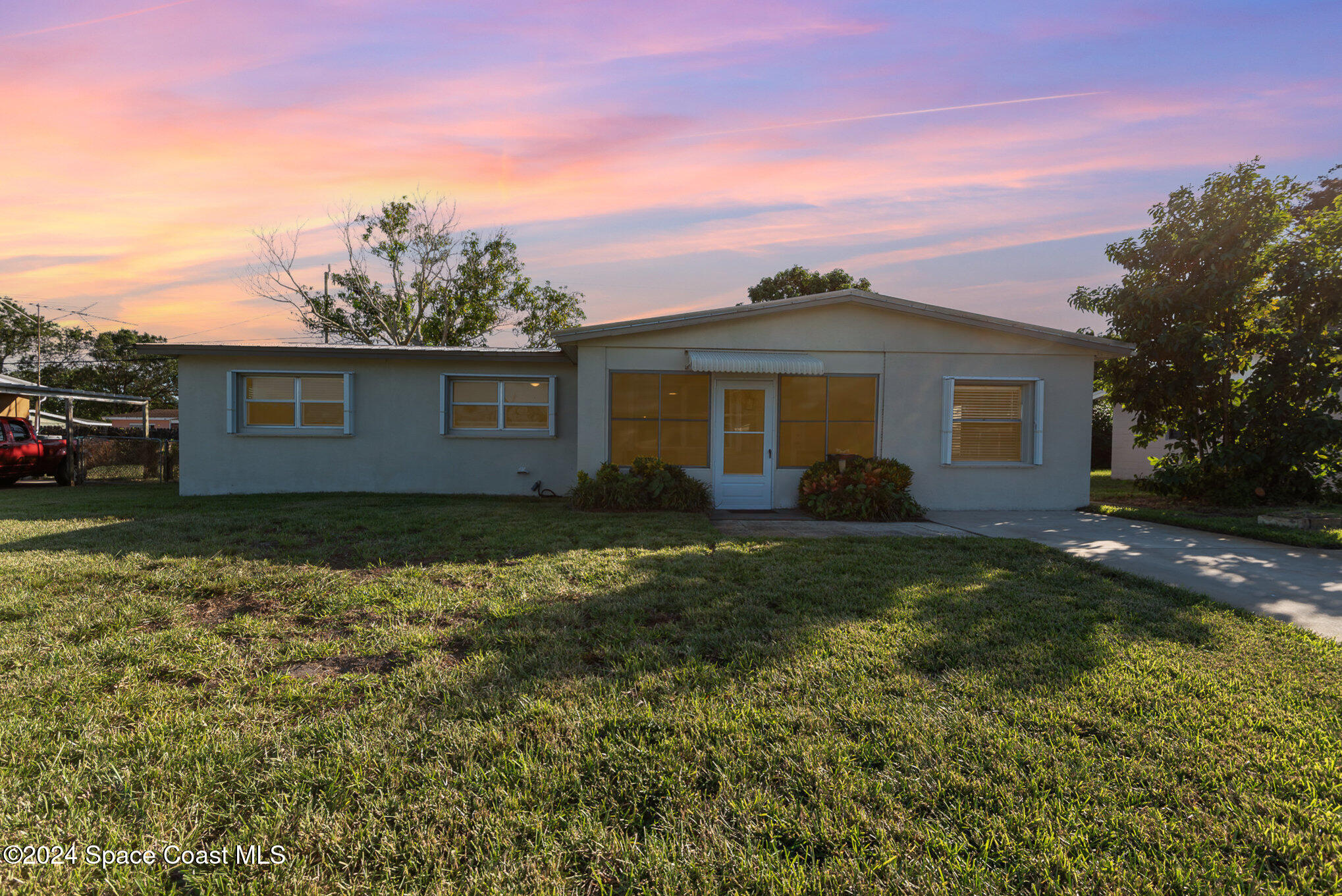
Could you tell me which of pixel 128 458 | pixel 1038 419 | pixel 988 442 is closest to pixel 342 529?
pixel 988 442

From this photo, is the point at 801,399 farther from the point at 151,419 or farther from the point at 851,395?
the point at 151,419

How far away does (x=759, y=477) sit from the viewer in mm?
9984

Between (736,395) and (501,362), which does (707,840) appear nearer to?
(736,395)

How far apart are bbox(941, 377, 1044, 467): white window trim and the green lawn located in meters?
5.10

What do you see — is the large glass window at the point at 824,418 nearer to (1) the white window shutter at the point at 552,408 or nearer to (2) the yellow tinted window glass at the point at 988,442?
(2) the yellow tinted window glass at the point at 988,442

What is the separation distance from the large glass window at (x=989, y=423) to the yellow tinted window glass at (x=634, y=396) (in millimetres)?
4882

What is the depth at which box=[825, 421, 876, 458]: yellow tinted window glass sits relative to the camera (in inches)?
395

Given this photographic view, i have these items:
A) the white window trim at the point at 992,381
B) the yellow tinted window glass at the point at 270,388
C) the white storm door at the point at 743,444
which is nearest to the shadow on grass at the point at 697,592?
the white storm door at the point at 743,444

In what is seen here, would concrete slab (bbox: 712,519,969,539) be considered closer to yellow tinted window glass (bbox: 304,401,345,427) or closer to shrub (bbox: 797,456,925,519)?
shrub (bbox: 797,456,925,519)

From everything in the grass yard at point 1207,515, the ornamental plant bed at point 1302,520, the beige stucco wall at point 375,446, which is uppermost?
the beige stucco wall at point 375,446

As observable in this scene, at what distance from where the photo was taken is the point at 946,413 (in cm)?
994

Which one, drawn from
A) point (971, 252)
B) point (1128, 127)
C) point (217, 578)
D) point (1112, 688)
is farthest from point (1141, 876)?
point (971, 252)

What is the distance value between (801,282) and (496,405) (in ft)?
60.9

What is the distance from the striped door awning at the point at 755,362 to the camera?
927 centimetres
